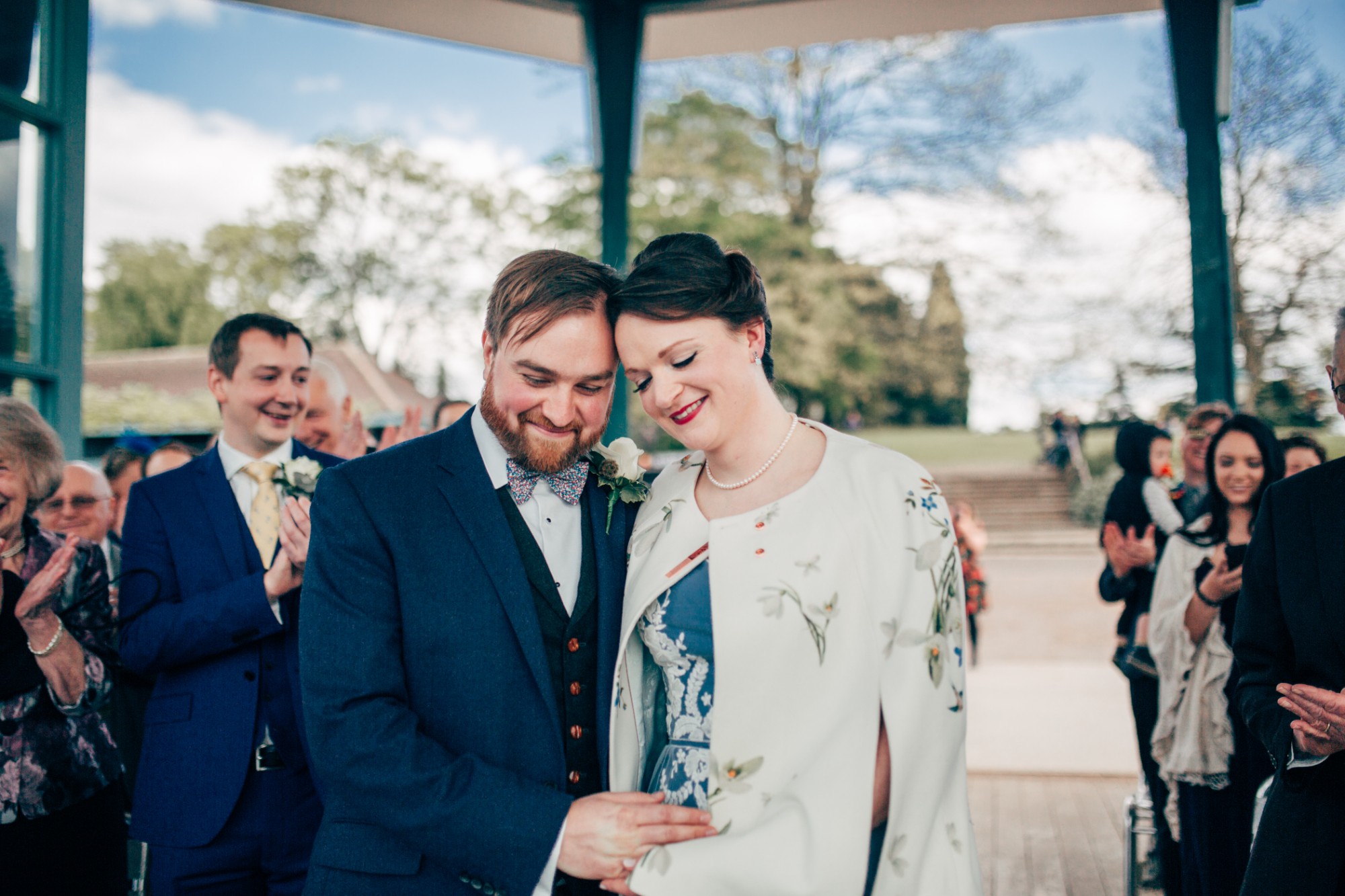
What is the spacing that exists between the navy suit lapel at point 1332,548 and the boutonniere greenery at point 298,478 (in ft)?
7.21

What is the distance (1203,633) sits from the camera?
11.2 ft

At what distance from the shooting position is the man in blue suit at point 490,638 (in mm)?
1589

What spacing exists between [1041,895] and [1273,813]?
9.09 ft

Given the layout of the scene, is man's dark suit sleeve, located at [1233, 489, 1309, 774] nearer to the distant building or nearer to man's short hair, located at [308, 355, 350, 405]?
man's short hair, located at [308, 355, 350, 405]

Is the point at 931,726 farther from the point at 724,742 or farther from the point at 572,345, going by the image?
the point at 572,345

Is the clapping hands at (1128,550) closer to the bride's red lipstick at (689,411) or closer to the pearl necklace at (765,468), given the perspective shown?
the pearl necklace at (765,468)

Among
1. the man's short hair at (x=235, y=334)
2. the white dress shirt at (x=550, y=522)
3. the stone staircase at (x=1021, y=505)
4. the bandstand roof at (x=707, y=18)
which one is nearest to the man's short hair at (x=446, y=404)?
Answer: the bandstand roof at (x=707, y=18)

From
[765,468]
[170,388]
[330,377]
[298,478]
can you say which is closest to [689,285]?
[765,468]

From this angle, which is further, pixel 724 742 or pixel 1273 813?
pixel 1273 813

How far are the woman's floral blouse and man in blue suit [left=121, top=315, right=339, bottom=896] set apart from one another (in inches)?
7.0

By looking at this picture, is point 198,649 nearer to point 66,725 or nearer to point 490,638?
point 66,725

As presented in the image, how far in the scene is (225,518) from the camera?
2.50m

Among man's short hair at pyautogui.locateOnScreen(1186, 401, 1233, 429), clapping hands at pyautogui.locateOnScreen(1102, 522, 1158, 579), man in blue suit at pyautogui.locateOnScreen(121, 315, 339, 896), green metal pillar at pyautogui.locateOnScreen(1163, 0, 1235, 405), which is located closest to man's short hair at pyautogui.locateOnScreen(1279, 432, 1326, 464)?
man's short hair at pyautogui.locateOnScreen(1186, 401, 1233, 429)

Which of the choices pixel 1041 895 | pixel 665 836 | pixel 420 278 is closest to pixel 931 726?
pixel 665 836
